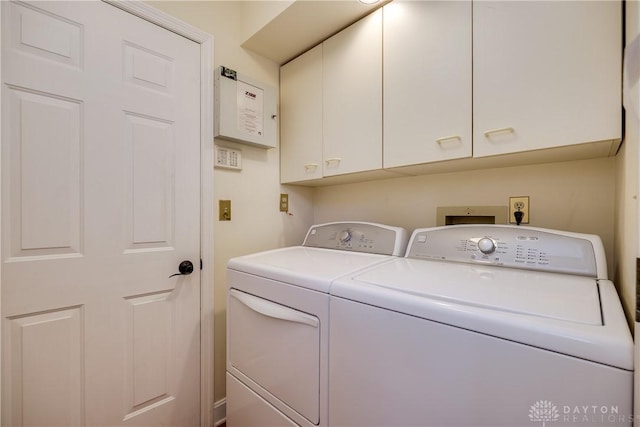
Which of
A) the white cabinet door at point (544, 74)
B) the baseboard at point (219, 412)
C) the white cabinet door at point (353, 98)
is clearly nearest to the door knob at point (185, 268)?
the baseboard at point (219, 412)

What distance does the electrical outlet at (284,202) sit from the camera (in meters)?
1.82

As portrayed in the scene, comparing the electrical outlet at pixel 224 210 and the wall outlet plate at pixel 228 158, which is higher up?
the wall outlet plate at pixel 228 158

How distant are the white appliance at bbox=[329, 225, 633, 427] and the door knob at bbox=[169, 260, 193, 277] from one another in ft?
2.95

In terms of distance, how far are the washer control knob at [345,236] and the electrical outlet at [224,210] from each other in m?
0.66

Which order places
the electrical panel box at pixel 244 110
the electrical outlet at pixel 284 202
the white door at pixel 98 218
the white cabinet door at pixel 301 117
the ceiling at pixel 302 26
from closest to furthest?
1. the white door at pixel 98 218
2. the ceiling at pixel 302 26
3. the electrical panel box at pixel 244 110
4. the white cabinet door at pixel 301 117
5. the electrical outlet at pixel 284 202

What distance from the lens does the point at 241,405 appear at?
1.18 metres

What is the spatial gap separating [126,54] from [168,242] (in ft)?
2.88

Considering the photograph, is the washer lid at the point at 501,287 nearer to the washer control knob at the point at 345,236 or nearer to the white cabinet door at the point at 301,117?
the washer control knob at the point at 345,236

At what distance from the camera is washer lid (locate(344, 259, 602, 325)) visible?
0.60 m

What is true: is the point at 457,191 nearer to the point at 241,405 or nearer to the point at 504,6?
the point at 504,6

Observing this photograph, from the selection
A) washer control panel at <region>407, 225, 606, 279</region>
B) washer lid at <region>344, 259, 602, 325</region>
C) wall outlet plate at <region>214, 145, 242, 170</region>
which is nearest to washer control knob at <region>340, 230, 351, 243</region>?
washer control panel at <region>407, 225, 606, 279</region>

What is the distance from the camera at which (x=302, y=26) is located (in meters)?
1.42

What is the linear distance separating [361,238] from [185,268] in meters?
0.92

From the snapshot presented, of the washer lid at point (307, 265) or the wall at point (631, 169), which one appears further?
the washer lid at point (307, 265)
